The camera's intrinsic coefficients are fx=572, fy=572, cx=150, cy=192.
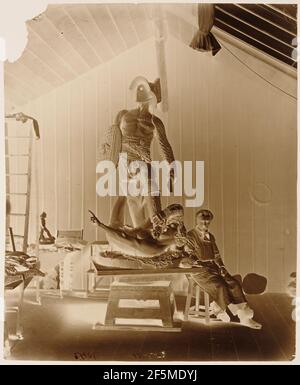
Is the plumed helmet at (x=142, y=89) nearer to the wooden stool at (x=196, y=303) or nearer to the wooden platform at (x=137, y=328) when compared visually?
the wooden stool at (x=196, y=303)

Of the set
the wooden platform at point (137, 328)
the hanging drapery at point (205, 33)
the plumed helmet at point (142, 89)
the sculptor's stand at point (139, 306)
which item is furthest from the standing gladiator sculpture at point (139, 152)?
the wooden platform at point (137, 328)

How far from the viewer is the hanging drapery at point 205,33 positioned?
145 inches

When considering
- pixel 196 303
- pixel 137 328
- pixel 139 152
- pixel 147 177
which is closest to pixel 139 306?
pixel 137 328

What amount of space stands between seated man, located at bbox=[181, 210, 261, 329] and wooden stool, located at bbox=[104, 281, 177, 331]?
24 centimetres

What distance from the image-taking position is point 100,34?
375 cm

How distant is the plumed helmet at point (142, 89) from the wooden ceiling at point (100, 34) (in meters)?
0.23

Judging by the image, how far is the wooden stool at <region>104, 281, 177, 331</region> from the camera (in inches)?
145

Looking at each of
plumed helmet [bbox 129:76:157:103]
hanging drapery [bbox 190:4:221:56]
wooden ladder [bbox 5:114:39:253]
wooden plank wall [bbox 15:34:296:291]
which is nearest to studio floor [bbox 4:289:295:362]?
wooden plank wall [bbox 15:34:296:291]

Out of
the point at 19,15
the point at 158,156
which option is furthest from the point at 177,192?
the point at 19,15

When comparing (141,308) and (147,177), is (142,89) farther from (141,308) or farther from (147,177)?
(141,308)

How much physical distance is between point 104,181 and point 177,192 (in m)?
0.49

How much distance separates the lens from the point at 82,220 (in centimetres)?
388

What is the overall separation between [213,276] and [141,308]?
516 millimetres

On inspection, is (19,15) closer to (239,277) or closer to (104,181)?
(104,181)
